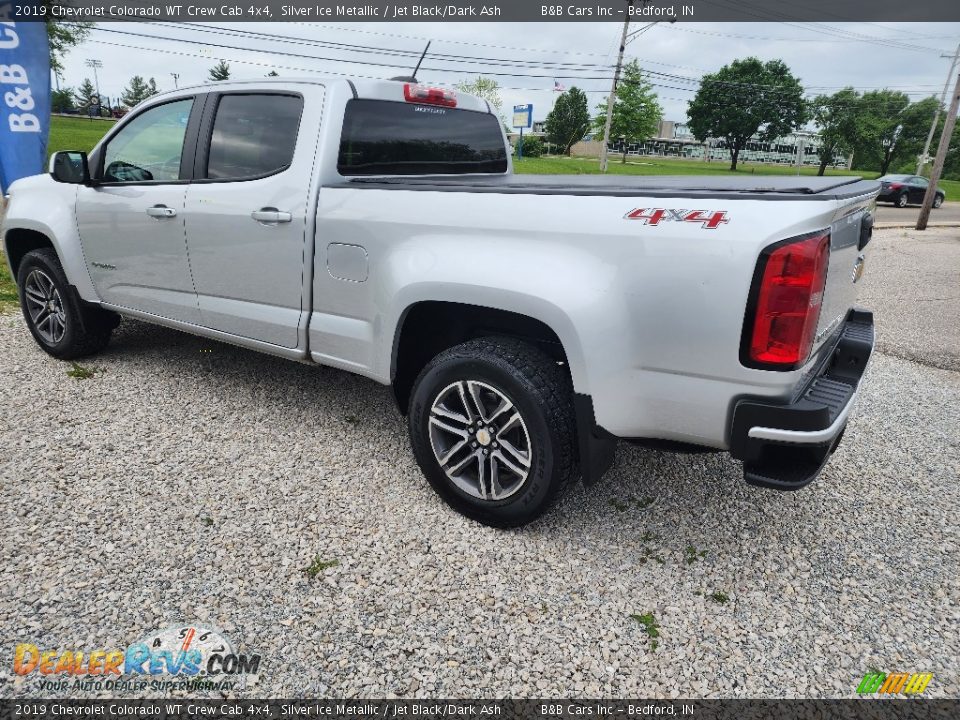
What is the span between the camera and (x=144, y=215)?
3.78 meters

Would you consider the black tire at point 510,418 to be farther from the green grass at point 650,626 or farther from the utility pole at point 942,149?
the utility pole at point 942,149

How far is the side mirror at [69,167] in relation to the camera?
3930 millimetres

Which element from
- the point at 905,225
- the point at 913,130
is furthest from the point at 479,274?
the point at 913,130

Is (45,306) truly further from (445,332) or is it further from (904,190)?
(904,190)

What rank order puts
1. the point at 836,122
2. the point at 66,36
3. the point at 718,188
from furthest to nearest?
the point at 836,122 < the point at 66,36 < the point at 718,188

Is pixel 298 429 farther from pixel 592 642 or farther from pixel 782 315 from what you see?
pixel 782 315

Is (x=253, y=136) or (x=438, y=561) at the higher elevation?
(x=253, y=136)

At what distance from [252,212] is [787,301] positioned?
8.33ft

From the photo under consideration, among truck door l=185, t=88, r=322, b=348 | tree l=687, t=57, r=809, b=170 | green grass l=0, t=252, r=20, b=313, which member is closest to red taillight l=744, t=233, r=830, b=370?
truck door l=185, t=88, r=322, b=348

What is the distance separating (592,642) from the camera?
219 centimetres

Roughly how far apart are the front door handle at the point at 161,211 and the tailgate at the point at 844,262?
10.9ft

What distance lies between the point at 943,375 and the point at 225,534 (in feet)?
18.6

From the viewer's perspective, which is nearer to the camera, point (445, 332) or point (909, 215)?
point (445, 332)

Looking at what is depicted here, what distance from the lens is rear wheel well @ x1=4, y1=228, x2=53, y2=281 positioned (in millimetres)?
4645
